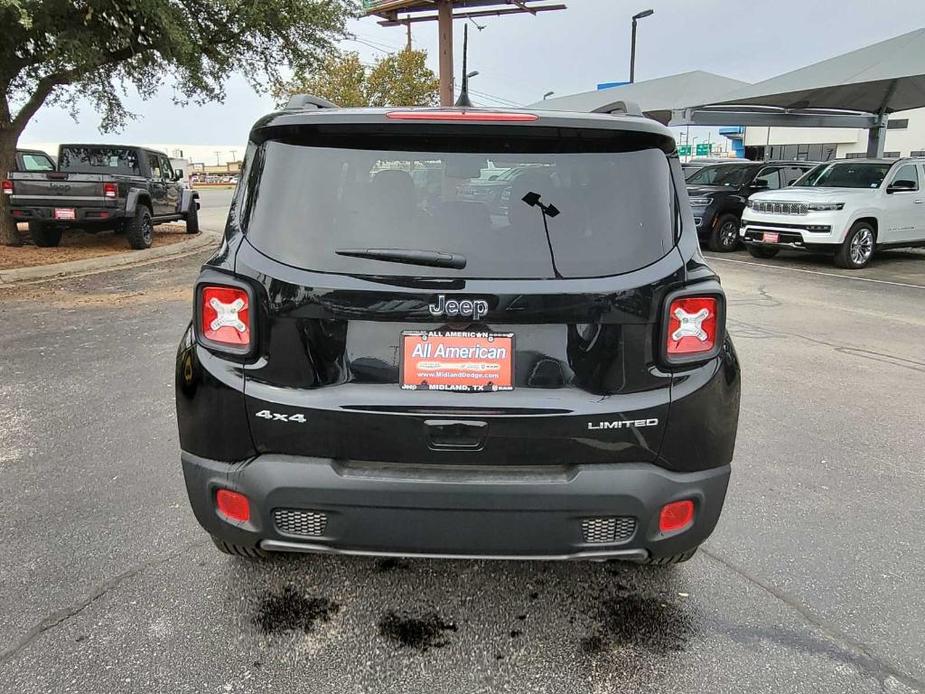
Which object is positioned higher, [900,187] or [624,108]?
[624,108]

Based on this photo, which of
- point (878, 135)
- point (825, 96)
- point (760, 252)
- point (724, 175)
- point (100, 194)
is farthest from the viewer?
point (878, 135)

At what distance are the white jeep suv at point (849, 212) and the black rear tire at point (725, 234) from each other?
164 cm

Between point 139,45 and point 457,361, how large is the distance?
12.4 metres

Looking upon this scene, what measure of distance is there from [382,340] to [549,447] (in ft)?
2.02

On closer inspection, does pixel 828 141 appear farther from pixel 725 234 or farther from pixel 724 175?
pixel 725 234

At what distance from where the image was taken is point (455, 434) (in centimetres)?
216

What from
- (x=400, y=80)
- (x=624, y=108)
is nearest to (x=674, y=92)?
(x=400, y=80)

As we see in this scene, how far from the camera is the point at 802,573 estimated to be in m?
2.92

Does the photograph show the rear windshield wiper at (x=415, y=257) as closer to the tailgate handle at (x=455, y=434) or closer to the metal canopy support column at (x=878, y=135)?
the tailgate handle at (x=455, y=434)

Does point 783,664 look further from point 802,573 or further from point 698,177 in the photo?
point 698,177

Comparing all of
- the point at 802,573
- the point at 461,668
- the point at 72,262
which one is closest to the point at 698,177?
the point at 72,262

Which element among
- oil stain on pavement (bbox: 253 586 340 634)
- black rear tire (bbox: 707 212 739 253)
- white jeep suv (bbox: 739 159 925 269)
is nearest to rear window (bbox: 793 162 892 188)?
white jeep suv (bbox: 739 159 925 269)

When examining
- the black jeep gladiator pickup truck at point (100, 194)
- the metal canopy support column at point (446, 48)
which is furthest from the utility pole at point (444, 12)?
the black jeep gladiator pickup truck at point (100, 194)

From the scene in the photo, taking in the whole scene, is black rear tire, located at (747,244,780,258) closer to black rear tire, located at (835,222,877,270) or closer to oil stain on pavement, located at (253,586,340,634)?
black rear tire, located at (835,222,877,270)
